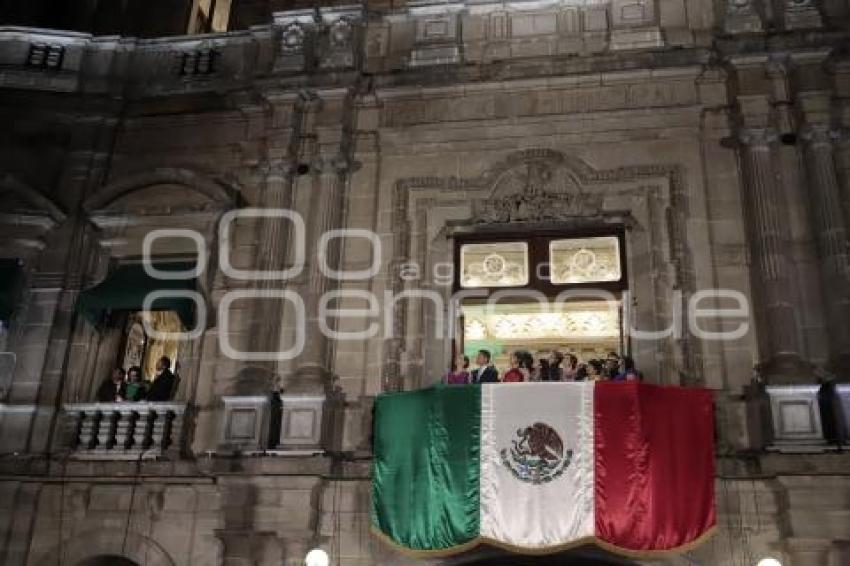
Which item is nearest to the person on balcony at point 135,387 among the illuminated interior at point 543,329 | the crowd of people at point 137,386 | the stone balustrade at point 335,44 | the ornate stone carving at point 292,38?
the crowd of people at point 137,386

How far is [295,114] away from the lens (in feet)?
44.8

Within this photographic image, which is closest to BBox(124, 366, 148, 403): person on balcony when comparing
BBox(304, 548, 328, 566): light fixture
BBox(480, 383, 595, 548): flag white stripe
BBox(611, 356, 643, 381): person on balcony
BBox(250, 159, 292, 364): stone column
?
BBox(250, 159, 292, 364): stone column

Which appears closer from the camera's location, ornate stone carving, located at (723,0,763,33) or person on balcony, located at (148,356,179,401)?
person on balcony, located at (148,356,179,401)

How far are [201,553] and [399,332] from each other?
3.77 meters

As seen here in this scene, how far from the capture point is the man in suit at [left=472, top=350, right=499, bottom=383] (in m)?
11.0

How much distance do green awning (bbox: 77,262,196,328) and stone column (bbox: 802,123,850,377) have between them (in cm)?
840

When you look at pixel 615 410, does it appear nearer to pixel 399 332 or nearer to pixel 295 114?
pixel 399 332

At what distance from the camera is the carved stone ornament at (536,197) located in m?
12.4

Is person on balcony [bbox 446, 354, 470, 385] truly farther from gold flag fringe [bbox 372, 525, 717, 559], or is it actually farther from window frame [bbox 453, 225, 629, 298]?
gold flag fringe [bbox 372, 525, 717, 559]

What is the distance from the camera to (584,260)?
12297 mm

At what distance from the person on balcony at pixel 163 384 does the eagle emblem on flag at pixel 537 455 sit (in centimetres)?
484

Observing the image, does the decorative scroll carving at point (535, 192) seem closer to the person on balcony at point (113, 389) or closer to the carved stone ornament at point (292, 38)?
the carved stone ornament at point (292, 38)

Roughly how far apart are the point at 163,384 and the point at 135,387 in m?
0.41

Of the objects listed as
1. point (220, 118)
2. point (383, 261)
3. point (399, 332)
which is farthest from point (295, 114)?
point (399, 332)
